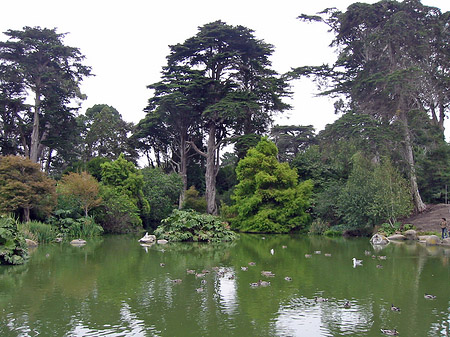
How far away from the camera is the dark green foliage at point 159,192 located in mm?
31234

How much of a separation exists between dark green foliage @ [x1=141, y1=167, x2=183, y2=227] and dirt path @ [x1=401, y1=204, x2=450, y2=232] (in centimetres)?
1604

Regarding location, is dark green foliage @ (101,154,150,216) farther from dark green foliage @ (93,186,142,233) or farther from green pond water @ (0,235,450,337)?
green pond water @ (0,235,450,337)

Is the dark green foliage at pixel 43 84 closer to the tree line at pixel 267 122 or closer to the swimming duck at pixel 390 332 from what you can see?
the tree line at pixel 267 122

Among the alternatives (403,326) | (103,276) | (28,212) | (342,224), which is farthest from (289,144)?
(403,326)

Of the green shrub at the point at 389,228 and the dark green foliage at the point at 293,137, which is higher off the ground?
the dark green foliage at the point at 293,137

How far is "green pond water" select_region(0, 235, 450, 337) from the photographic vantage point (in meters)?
6.57

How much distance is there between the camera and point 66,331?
6.35 m

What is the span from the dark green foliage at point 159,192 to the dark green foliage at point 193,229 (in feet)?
28.6

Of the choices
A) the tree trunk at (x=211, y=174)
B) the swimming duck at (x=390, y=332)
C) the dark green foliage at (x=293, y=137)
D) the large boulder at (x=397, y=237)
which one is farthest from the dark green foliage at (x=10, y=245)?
the dark green foliage at (x=293, y=137)

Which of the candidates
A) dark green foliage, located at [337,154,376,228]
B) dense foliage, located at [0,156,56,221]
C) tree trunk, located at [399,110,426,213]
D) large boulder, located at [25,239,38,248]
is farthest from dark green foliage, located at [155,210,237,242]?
tree trunk, located at [399,110,426,213]

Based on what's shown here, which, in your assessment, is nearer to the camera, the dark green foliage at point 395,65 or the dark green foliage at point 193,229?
the dark green foliage at point 193,229

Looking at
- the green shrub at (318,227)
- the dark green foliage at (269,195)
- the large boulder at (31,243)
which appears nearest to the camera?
the large boulder at (31,243)

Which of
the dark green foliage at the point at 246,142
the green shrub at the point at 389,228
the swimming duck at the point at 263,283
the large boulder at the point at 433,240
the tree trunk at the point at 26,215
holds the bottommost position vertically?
the large boulder at the point at 433,240

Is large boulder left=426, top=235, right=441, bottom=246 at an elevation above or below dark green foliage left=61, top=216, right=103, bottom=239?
below
